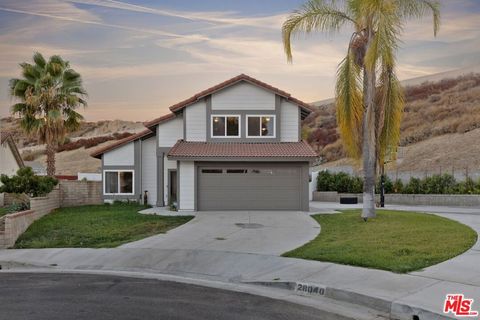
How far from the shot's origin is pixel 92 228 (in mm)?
20797

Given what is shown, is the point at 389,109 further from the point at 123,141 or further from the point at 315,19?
the point at 123,141

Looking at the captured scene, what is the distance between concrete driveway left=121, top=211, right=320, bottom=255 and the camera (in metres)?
15.9

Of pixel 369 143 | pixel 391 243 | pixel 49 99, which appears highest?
pixel 49 99

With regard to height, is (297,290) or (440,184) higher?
(440,184)

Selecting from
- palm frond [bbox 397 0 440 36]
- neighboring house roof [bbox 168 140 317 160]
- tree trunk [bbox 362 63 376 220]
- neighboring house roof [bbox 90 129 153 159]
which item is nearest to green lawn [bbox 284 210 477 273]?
tree trunk [bbox 362 63 376 220]

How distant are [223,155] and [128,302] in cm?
1763

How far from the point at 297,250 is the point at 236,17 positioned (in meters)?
19.0

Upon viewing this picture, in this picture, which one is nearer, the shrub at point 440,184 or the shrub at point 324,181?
the shrub at point 440,184

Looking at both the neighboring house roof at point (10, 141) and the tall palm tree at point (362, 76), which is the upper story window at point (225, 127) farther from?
the neighboring house roof at point (10, 141)

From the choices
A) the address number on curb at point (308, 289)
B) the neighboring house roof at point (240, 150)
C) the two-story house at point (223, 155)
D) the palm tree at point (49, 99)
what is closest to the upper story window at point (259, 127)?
the two-story house at point (223, 155)

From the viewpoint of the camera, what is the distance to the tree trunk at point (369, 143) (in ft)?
66.6

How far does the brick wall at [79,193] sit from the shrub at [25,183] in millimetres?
5036

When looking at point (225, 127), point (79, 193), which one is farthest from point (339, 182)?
point (79, 193)

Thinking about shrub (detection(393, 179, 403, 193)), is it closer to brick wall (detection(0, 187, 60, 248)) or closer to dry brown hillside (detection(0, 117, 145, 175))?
brick wall (detection(0, 187, 60, 248))
